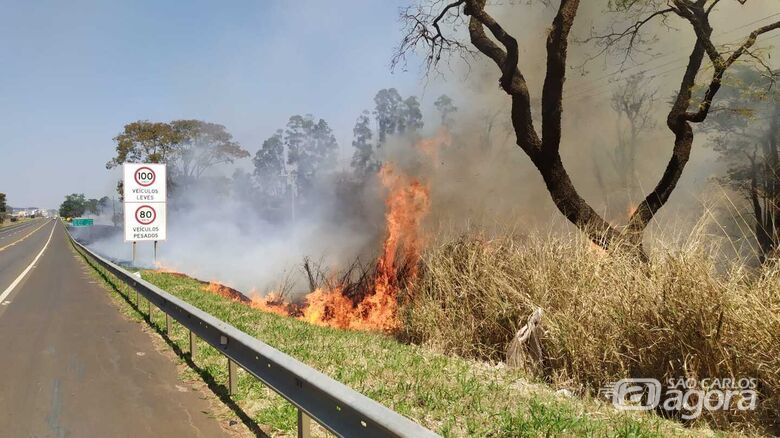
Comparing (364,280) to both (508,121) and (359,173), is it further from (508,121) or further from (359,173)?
(359,173)

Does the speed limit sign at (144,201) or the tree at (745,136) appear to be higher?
the tree at (745,136)

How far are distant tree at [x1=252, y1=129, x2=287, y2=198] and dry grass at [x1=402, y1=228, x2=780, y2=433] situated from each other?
4909 cm

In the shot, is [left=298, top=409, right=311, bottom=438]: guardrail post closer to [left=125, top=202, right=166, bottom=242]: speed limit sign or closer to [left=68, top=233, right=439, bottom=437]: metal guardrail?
[left=68, top=233, right=439, bottom=437]: metal guardrail

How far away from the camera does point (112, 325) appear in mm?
9836

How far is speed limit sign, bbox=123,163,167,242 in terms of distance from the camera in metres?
15.4

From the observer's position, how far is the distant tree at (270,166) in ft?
193

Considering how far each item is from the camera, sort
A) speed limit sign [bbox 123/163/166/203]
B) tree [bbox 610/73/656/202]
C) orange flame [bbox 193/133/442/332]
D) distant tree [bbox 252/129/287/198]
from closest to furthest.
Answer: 1. orange flame [bbox 193/133/442/332]
2. speed limit sign [bbox 123/163/166/203]
3. tree [bbox 610/73/656/202]
4. distant tree [bbox 252/129/287/198]

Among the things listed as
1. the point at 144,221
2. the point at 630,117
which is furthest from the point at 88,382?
the point at 630,117

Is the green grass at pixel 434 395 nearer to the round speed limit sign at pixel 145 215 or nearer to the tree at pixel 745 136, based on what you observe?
the round speed limit sign at pixel 145 215

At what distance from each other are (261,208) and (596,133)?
28.9m

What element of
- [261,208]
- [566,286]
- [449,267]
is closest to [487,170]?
[449,267]

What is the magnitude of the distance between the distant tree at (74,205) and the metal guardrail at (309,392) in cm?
19805

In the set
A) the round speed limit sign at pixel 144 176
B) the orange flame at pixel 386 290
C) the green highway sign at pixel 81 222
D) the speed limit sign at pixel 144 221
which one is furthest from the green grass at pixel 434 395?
the green highway sign at pixel 81 222

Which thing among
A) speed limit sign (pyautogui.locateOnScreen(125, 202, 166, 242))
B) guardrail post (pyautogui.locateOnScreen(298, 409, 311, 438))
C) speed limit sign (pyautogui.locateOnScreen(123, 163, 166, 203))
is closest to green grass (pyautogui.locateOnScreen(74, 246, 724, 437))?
guardrail post (pyautogui.locateOnScreen(298, 409, 311, 438))
